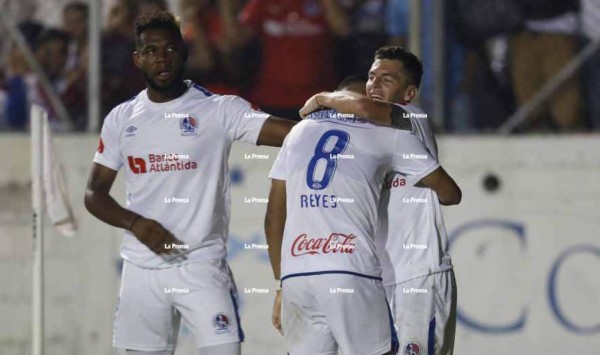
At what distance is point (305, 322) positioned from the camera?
6090 millimetres

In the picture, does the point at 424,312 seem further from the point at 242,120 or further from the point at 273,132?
the point at 242,120

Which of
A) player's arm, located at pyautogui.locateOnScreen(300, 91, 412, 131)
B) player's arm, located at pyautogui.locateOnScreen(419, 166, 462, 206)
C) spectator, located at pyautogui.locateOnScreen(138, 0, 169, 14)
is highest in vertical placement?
spectator, located at pyautogui.locateOnScreen(138, 0, 169, 14)

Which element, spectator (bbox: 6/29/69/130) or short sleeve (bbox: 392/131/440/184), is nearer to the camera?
short sleeve (bbox: 392/131/440/184)

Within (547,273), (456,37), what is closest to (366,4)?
(456,37)

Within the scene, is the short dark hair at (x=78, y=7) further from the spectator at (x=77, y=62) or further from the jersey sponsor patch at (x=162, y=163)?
the jersey sponsor patch at (x=162, y=163)

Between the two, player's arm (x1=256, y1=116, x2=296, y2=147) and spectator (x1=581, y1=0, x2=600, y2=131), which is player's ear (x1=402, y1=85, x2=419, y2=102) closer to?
player's arm (x1=256, y1=116, x2=296, y2=147)

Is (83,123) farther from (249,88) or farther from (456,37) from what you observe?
(456,37)

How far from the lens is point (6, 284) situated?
10.4m

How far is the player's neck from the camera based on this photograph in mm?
6988

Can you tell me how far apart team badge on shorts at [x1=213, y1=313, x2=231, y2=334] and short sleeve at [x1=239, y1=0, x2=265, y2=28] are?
340 cm

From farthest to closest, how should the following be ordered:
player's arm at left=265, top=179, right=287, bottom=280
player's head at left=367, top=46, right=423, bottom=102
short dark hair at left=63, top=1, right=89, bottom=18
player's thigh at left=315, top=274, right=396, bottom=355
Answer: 1. short dark hair at left=63, top=1, right=89, bottom=18
2. player's head at left=367, top=46, right=423, bottom=102
3. player's arm at left=265, top=179, right=287, bottom=280
4. player's thigh at left=315, top=274, right=396, bottom=355

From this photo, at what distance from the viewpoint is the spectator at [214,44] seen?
388 inches

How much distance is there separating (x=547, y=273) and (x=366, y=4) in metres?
2.22
